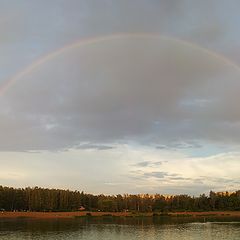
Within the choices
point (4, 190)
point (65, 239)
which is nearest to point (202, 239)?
point (65, 239)

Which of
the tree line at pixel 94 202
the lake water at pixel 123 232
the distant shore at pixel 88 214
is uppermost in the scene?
the tree line at pixel 94 202

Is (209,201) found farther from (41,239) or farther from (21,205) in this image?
(41,239)

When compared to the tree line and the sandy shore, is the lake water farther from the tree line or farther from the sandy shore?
the tree line

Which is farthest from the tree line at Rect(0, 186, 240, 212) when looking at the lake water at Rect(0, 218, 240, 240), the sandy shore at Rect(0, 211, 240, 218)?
the lake water at Rect(0, 218, 240, 240)

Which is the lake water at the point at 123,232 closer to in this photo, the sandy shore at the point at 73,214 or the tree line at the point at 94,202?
the sandy shore at the point at 73,214

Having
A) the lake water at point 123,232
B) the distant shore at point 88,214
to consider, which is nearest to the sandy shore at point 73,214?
the distant shore at point 88,214

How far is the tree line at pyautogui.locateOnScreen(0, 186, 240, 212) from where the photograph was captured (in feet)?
507

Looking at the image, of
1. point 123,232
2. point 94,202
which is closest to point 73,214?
point 94,202

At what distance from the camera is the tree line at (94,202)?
Answer: 507 ft

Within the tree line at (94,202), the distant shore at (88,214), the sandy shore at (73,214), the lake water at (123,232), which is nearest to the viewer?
the lake water at (123,232)

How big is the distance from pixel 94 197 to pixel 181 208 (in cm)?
4213

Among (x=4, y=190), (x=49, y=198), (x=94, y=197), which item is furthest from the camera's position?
(x=94, y=197)

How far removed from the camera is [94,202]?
191m

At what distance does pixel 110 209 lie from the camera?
180750mm
